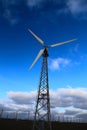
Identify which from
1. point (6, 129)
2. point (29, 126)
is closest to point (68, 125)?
point (29, 126)

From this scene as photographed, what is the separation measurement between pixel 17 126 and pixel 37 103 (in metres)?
24.5

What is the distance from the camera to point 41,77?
50969 millimetres

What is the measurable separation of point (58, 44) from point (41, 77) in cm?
833

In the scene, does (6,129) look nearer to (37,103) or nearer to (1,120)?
(1,120)

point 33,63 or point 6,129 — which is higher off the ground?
point 33,63

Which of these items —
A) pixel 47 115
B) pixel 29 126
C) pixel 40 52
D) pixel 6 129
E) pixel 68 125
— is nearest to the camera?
pixel 47 115

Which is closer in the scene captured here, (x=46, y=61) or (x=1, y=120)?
(x=46, y=61)

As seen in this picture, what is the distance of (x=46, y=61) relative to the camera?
51531 mm

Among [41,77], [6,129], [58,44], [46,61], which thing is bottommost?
[6,129]

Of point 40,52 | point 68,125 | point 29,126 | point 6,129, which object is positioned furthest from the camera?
point 68,125

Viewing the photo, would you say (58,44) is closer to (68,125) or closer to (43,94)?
(43,94)

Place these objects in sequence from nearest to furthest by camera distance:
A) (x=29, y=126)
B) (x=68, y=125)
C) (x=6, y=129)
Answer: (x=6, y=129)
(x=29, y=126)
(x=68, y=125)

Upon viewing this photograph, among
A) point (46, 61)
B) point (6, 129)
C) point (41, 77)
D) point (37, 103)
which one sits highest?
point (46, 61)

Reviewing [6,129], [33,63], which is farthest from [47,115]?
[6,129]
